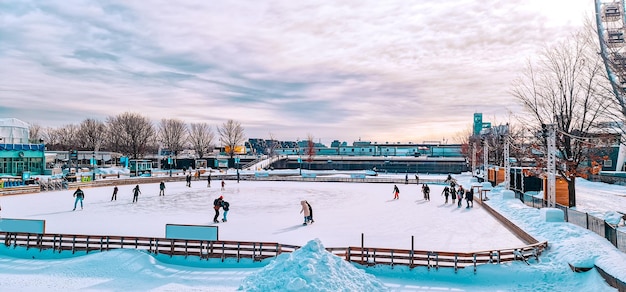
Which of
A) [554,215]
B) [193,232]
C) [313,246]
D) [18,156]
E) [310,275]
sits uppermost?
[18,156]

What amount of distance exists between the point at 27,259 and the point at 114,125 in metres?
84.1

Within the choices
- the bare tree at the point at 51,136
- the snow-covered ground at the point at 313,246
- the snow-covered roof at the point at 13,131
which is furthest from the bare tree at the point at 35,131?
the snow-covered ground at the point at 313,246

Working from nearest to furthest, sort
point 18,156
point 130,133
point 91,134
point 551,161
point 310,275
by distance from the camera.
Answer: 1. point 310,275
2. point 551,161
3. point 18,156
4. point 130,133
5. point 91,134

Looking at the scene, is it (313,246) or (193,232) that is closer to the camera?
(313,246)

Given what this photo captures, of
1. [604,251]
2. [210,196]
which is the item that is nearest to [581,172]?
[604,251]

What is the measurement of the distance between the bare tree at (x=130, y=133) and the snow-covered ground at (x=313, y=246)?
56.6 meters

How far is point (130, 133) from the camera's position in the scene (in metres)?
83.7

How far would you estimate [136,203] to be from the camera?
1102 inches

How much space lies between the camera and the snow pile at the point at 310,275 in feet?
32.0

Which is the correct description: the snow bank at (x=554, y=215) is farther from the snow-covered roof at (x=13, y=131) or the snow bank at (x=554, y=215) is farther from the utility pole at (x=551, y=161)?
the snow-covered roof at (x=13, y=131)

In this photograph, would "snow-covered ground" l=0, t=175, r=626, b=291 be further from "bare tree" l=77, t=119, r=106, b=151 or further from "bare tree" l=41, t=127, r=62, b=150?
"bare tree" l=41, t=127, r=62, b=150

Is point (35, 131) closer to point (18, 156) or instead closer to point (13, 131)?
point (13, 131)

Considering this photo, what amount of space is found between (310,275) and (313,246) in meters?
1.11

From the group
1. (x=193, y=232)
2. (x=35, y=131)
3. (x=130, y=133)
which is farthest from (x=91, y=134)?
(x=193, y=232)
